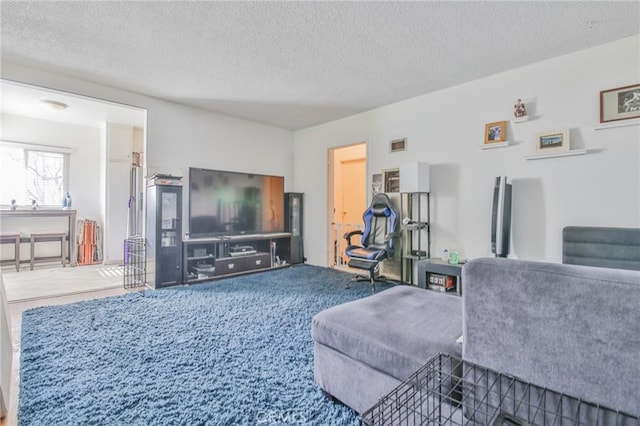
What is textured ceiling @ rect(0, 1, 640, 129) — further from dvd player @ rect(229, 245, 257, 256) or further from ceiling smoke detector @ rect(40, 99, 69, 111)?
dvd player @ rect(229, 245, 257, 256)

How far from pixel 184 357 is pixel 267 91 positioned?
123 inches

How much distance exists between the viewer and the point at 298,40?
8.66ft

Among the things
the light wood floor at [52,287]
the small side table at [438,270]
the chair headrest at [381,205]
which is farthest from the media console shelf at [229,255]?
the small side table at [438,270]

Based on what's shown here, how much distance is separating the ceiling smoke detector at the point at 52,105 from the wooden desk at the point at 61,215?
1650mm

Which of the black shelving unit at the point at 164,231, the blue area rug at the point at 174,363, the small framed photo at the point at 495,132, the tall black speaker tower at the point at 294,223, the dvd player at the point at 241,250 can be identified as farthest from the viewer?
the tall black speaker tower at the point at 294,223

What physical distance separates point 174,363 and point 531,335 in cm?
199

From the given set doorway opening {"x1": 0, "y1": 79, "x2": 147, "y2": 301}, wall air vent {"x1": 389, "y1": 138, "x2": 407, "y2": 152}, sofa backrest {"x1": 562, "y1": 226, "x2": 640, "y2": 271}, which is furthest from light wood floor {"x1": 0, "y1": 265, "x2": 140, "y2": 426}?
sofa backrest {"x1": 562, "y1": 226, "x2": 640, "y2": 271}

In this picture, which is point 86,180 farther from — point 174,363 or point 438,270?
point 438,270

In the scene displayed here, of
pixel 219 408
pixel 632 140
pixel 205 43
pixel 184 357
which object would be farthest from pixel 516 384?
pixel 205 43

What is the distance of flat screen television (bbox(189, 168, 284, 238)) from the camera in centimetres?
432

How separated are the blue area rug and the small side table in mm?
1011

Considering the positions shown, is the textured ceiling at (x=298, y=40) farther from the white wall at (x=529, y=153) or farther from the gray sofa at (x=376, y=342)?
the gray sofa at (x=376, y=342)

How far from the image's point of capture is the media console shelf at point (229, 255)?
4176 millimetres

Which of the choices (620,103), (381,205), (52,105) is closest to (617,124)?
(620,103)
